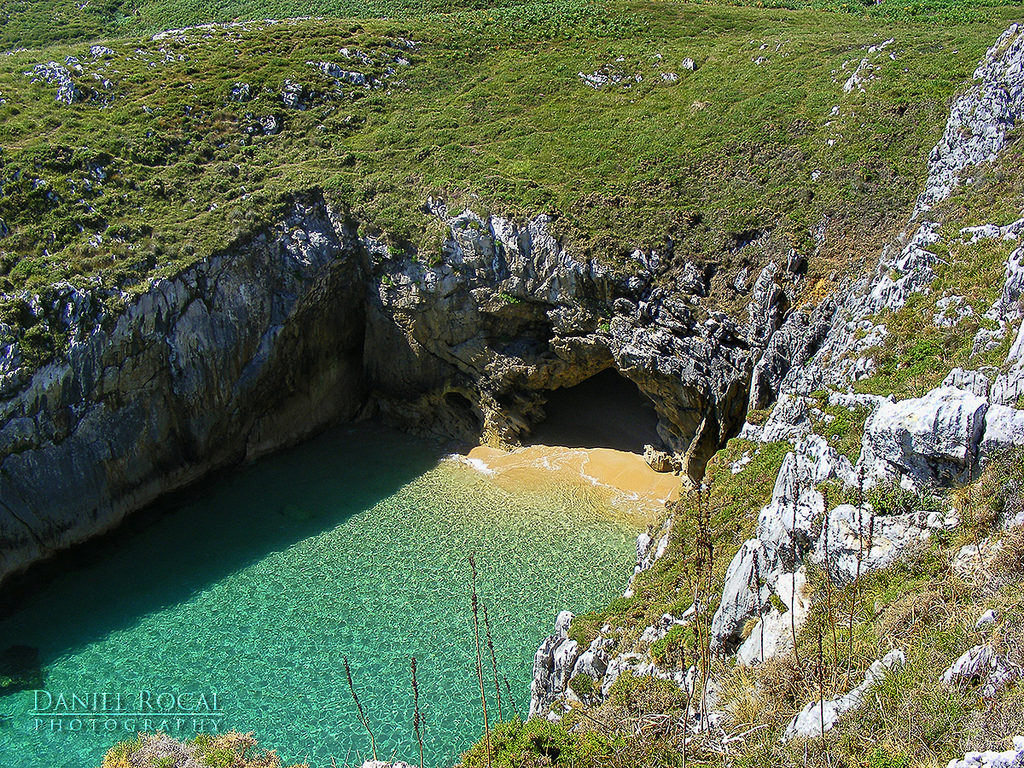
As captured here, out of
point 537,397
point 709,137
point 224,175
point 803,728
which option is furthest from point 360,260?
point 803,728

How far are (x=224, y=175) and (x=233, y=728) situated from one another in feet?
80.0

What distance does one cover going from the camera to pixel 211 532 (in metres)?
28.5

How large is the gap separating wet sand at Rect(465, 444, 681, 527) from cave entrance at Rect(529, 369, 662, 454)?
0.68 metres

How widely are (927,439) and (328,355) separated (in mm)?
27125

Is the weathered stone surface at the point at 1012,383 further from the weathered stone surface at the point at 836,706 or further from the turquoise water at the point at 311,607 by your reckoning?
the turquoise water at the point at 311,607

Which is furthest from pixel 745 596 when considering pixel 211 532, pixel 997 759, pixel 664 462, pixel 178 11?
pixel 178 11

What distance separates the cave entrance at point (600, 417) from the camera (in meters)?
33.3

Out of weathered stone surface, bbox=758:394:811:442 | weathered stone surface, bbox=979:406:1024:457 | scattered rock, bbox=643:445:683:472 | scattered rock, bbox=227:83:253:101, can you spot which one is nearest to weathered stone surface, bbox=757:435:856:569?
Result: weathered stone surface, bbox=758:394:811:442

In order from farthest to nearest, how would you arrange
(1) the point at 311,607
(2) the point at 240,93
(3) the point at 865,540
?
1. (2) the point at 240,93
2. (1) the point at 311,607
3. (3) the point at 865,540

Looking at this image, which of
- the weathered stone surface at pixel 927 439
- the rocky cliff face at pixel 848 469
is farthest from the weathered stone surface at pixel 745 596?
the weathered stone surface at pixel 927 439

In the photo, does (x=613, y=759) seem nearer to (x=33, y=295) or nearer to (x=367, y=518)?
(x=367, y=518)

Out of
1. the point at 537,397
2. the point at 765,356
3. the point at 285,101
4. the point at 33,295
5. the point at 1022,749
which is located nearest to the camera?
the point at 1022,749

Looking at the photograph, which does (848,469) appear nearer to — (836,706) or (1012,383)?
(1012,383)

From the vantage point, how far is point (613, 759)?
11.2 m
